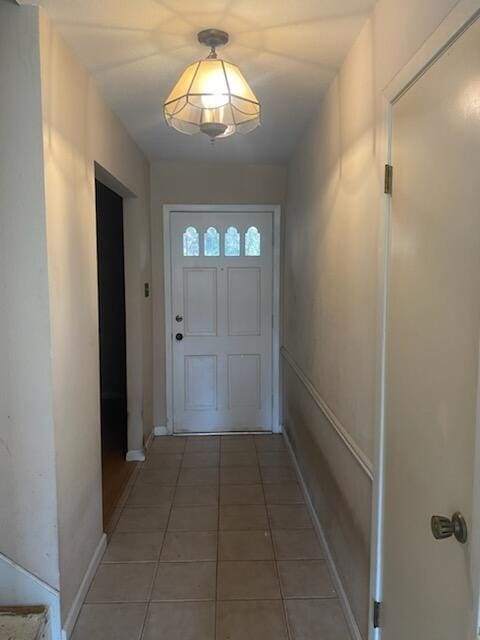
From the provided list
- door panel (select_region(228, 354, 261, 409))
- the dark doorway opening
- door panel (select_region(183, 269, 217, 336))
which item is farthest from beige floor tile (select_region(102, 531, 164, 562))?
door panel (select_region(183, 269, 217, 336))

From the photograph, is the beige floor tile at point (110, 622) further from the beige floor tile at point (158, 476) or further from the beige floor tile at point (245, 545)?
the beige floor tile at point (158, 476)

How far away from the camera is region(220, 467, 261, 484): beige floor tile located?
3160 mm

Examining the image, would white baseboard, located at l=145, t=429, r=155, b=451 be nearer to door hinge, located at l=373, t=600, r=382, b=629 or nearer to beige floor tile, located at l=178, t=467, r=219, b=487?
beige floor tile, located at l=178, t=467, r=219, b=487

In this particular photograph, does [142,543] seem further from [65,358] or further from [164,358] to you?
[164,358]

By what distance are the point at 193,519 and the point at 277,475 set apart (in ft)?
2.59

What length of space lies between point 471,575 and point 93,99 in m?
2.34

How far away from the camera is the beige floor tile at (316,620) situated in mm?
1805

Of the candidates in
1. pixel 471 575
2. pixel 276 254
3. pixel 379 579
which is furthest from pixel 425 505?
pixel 276 254

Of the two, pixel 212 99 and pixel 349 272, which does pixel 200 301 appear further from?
pixel 212 99

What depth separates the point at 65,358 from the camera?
1819mm

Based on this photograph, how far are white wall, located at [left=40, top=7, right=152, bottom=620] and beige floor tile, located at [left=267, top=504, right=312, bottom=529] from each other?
3.20ft

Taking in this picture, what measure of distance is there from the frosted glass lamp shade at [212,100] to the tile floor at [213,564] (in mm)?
1932

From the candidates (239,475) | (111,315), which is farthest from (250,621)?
(111,315)

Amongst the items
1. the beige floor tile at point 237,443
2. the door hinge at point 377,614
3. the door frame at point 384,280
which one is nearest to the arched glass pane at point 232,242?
the beige floor tile at point 237,443
